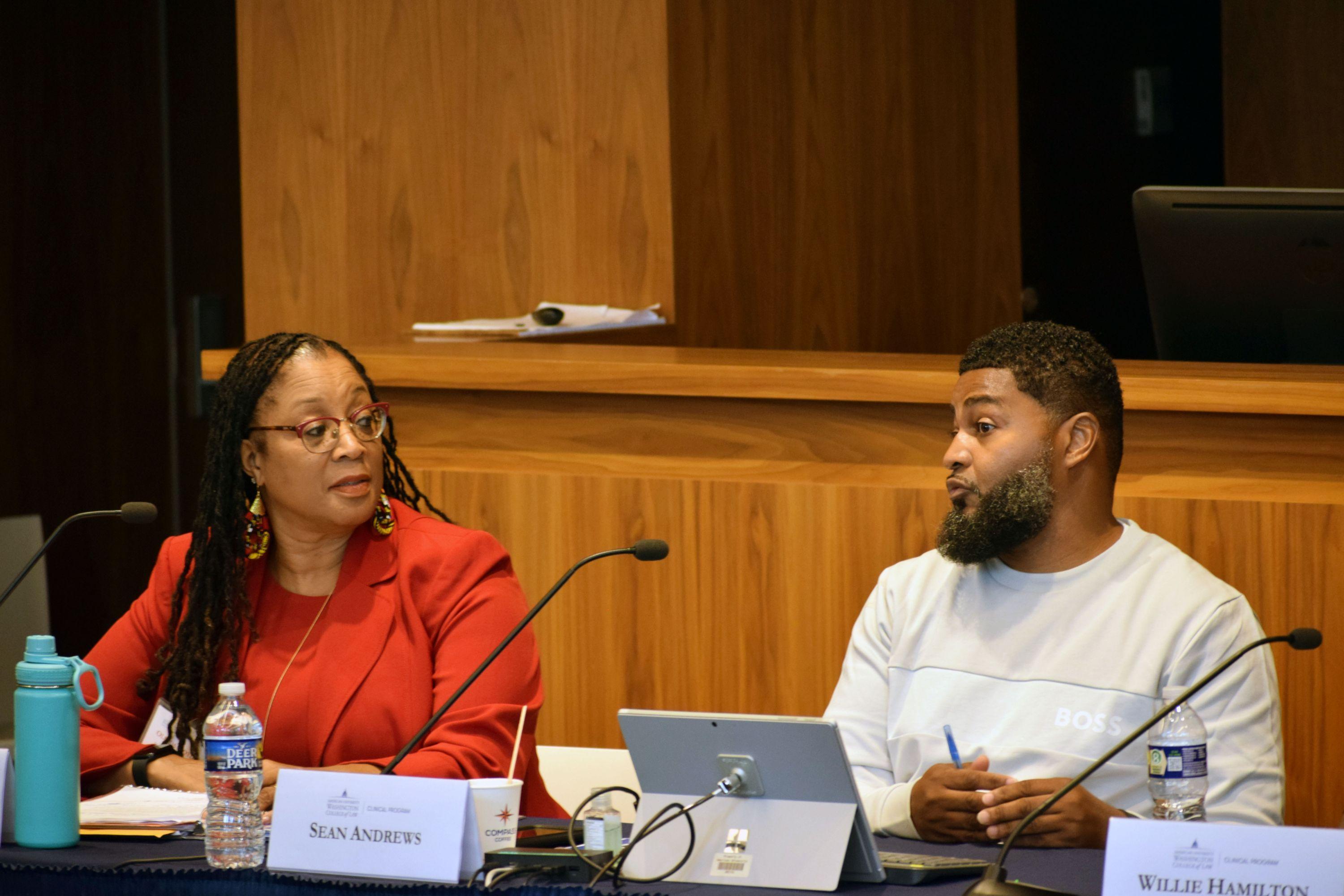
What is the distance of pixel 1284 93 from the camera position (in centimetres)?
611

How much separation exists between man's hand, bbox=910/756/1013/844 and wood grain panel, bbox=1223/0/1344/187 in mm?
4129

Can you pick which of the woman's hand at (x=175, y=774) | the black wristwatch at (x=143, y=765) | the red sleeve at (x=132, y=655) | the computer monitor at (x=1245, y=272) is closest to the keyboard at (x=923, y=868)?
the woman's hand at (x=175, y=774)

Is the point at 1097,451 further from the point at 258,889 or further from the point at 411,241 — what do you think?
the point at 411,241

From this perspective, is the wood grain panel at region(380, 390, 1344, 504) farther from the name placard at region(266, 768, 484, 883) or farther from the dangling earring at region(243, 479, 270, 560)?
the name placard at region(266, 768, 484, 883)

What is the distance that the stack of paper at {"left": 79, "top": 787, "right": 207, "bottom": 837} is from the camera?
2.32 meters

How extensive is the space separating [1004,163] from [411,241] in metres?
2.17

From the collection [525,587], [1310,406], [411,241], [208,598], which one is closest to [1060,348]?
[1310,406]

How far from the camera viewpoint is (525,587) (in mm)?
3412

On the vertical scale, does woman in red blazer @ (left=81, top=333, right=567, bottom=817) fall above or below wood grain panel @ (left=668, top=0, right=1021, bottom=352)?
below

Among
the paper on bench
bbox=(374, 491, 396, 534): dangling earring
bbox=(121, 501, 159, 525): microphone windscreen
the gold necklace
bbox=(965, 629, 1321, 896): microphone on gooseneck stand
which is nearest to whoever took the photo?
bbox=(965, 629, 1321, 896): microphone on gooseneck stand

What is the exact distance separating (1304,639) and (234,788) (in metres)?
1.29

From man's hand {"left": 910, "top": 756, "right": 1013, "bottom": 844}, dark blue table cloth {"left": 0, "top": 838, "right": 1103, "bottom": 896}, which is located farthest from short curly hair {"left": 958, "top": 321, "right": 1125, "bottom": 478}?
dark blue table cloth {"left": 0, "top": 838, "right": 1103, "bottom": 896}

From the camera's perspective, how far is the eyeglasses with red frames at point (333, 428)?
9.55 ft

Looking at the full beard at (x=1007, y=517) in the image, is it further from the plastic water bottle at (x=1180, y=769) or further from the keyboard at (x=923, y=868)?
the keyboard at (x=923, y=868)
